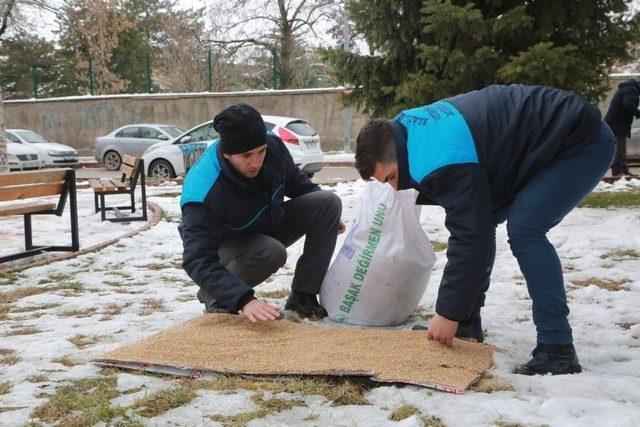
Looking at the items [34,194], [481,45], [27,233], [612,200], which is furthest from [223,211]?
[612,200]

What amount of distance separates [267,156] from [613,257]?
2803mm

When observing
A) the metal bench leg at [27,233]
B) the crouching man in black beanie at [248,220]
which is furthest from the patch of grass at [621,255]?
the metal bench leg at [27,233]

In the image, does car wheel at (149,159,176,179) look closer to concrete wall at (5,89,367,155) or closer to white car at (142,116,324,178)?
white car at (142,116,324,178)

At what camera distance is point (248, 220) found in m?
3.56

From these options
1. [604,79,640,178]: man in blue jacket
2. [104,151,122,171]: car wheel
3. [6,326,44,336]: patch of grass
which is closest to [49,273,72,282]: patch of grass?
[6,326,44,336]: patch of grass

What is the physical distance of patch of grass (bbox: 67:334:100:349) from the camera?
3351mm

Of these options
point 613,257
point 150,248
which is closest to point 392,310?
point 613,257

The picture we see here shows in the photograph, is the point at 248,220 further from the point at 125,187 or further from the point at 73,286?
the point at 125,187

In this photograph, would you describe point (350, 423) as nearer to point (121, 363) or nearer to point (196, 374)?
point (196, 374)

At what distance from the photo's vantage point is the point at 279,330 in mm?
3297

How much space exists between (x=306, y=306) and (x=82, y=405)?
1530mm

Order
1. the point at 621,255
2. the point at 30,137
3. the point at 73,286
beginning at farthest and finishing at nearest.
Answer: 1. the point at 30,137
2. the point at 621,255
3. the point at 73,286

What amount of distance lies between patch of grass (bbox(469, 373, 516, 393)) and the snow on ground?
0.04 feet

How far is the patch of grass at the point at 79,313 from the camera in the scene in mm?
4007
